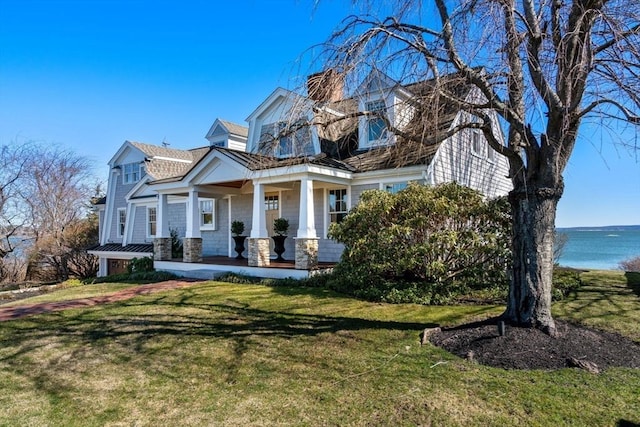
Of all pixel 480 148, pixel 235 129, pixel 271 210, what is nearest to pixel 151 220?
pixel 235 129

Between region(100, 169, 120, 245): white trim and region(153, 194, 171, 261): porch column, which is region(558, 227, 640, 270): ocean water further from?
region(100, 169, 120, 245): white trim

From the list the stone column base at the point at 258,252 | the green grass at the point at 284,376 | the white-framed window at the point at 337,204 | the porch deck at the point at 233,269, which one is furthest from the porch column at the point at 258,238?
the green grass at the point at 284,376

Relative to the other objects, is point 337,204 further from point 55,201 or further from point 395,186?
point 55,201

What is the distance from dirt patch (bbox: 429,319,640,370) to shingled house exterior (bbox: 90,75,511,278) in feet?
10.4

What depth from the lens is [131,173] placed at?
72.3 ft

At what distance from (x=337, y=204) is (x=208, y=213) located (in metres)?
7.00

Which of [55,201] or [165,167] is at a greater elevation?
[165,167]

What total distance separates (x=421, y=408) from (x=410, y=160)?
8.90 metres

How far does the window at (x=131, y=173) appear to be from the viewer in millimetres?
21763

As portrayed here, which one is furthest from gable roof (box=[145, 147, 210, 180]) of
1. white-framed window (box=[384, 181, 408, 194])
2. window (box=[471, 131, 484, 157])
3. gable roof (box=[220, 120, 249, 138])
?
window (box=[471, 131, 484, 157])

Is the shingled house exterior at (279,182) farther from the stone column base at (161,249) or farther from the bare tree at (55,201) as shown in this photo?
the bare tree at (55,201)

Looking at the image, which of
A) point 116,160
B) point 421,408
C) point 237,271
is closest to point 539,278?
point 421,408

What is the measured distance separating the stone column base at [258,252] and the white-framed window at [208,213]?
5525 mm

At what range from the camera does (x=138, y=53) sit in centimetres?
1503
